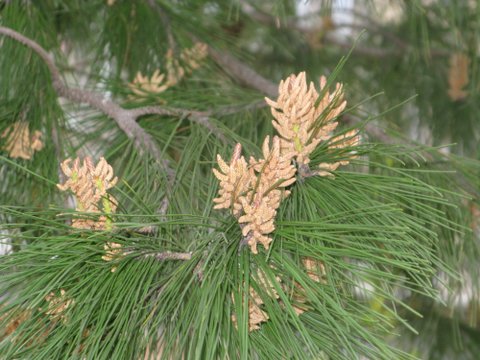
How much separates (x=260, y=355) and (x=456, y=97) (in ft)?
2.60

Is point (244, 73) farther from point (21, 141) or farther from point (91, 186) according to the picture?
point (91, 186)

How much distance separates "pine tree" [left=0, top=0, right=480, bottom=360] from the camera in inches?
13.8

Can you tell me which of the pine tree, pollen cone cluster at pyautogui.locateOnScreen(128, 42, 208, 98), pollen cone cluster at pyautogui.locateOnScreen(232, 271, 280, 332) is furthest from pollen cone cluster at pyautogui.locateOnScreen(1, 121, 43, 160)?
pollen cone cluster at pyautogui.locateOnScreen(232, 271, 280, 332)

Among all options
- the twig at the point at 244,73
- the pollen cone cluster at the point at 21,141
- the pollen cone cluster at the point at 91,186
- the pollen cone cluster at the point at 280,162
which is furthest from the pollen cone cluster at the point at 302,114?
the twig at the point at 244,73

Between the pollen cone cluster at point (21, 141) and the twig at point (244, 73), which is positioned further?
the twig at point (244, 73)

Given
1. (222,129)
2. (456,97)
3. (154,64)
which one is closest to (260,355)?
(222,129)

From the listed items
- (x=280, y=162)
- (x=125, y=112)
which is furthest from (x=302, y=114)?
(x=125, y=112)

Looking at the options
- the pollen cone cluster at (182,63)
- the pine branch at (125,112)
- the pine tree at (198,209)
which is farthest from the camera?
the pollen cone cluster at (182,63)

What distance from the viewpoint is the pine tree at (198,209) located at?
13.8 inches

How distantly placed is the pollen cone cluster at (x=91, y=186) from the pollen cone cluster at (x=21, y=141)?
0.65ft

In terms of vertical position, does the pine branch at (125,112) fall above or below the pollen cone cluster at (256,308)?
above

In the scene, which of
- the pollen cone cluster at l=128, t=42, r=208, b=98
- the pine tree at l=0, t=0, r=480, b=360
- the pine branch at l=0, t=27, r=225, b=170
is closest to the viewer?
the pine tree at l=0, t=0, r=480, b=360

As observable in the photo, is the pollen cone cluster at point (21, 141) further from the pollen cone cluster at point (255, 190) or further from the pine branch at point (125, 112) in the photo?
the pollen cone cluster at point (255, 190)

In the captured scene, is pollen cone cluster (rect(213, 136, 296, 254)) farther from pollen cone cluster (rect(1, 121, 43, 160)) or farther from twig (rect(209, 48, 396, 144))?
twig (rect(209, 48, 396, 144))
